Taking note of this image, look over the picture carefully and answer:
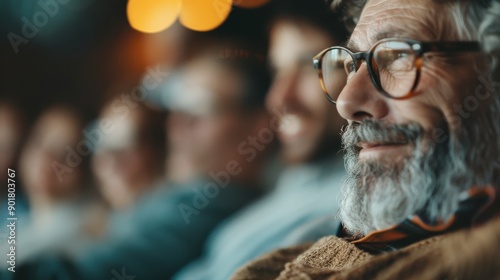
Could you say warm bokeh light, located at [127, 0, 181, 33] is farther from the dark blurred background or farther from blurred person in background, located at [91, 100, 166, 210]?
blurred person in background, located at [91, 100, 166, 210]

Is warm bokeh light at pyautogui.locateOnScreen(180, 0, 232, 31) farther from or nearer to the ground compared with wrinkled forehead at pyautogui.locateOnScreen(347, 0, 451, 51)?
farther from the ground

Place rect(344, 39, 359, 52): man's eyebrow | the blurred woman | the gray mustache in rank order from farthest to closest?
the blurred woman
rect(344, 39, 359, 52): man's eyebrow
the gray mustache

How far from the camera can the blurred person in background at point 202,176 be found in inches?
70.7

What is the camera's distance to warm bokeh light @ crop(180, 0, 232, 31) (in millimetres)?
1824

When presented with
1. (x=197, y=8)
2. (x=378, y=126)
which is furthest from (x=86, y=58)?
(x=378, y=126)

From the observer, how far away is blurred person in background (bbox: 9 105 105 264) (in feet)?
6.40

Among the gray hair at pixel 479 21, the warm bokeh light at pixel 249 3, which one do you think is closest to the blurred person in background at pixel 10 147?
the warm bokeh light at pixel 249 3

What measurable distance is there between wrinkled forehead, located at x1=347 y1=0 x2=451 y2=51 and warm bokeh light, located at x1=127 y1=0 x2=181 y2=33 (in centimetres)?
57

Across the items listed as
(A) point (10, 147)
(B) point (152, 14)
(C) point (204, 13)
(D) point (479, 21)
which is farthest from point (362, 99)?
(A) point (10, 147)

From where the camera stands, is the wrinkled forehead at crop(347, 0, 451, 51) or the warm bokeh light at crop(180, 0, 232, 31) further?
the warm bokeh light at crop(180, 0, 232, 31)

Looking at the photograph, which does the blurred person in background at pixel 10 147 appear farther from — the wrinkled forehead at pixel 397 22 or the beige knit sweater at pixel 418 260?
the wrinkled forehead at pixel 397 22

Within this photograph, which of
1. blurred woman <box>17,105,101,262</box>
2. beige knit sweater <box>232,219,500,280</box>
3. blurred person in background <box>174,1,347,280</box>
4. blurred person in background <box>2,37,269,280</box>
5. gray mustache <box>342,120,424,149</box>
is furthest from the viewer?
blurred woman <box>17,105,101,262</box>

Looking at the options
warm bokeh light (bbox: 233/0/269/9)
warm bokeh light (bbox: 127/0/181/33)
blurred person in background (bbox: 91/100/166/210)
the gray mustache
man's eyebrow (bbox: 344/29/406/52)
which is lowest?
the gray mustache

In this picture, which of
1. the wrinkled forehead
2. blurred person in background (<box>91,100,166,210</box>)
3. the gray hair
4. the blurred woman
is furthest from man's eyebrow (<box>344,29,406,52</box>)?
the blurred woman
